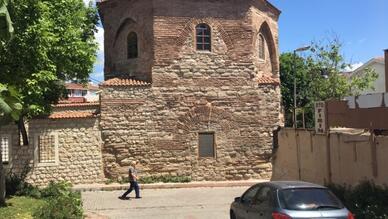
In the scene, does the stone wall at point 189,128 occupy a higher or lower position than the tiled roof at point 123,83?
lower

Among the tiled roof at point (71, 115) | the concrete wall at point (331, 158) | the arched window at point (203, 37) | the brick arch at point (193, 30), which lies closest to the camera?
the concrete wall at point (331, 158)

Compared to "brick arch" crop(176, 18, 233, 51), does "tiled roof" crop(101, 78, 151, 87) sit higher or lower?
lower

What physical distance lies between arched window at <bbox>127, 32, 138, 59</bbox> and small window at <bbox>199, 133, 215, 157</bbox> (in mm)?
5483

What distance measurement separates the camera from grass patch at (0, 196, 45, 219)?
14261 mm

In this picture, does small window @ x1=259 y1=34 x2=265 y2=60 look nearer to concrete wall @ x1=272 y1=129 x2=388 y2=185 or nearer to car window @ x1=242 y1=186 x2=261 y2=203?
concrete wall @ x1=272 y1=129 x2=388 y2=185

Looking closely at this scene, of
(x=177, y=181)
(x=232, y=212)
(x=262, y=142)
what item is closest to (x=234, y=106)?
(x=262, y=142)

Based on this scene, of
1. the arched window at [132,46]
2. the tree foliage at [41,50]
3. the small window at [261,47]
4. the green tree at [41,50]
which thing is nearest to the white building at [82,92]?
the arched window at [132,46]

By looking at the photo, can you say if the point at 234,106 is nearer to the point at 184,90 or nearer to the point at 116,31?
the point at 184,90

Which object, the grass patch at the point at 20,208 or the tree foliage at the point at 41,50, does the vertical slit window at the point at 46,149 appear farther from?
the grass patch at the point at 20,208

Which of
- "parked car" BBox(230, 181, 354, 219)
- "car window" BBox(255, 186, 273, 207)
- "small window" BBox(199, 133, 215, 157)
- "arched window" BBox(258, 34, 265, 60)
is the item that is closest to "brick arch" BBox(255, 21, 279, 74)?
"arched window" BBox(258, 34, 265, 60)

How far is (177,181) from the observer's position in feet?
81.8

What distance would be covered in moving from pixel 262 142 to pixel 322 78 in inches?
511

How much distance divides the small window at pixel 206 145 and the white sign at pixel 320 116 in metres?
7.01

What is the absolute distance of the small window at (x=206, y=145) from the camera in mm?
25594
